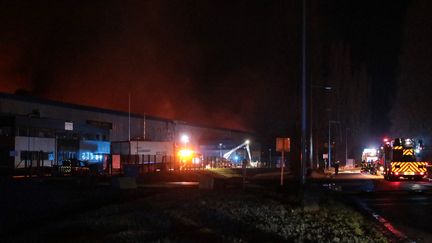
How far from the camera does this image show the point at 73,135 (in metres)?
66.1

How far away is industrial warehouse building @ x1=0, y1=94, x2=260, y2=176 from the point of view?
54.8m

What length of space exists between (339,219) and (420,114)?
5480 centimetres

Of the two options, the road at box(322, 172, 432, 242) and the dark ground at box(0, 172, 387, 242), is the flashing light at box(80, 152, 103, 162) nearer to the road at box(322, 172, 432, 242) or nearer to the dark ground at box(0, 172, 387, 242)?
the road at box(322, 172, 432, 242)

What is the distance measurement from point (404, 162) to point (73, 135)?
124 ft

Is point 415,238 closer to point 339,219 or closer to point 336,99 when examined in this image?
point 339,219

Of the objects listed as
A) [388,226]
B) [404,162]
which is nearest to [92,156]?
[404,162]

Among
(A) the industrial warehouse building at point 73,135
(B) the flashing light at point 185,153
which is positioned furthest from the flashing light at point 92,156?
(B) the flashing light at point 185,153

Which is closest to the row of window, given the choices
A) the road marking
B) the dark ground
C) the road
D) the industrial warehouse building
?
the industrial warehouse building

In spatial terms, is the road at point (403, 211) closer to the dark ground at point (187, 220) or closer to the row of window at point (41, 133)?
the dark ground at point (187, 220)

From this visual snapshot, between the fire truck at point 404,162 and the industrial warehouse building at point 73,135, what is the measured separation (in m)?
24.2

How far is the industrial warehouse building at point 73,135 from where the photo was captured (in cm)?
5478

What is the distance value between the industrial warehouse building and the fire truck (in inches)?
951

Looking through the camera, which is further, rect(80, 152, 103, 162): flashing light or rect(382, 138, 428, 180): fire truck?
rect(80, 152, 103, 162): flashing light

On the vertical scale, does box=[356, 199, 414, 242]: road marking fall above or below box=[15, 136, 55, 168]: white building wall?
below
